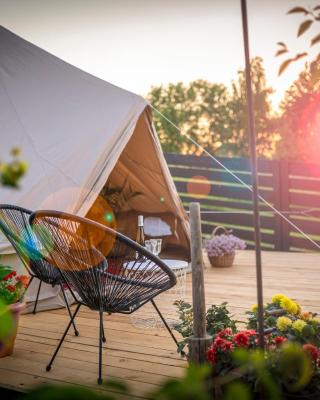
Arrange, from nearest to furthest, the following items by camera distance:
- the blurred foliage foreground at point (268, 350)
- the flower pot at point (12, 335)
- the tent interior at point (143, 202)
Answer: the blurred foliage foreground at point (268, 350), the flower pot at point (12, 335), the tent interior at point (143, 202)

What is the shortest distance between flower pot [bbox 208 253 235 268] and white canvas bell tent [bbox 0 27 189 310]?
601 millimetres

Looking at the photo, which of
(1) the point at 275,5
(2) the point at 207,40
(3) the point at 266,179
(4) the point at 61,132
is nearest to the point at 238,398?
(1) the point at 275,5

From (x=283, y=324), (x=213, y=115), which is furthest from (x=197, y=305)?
(x=213, y=115)

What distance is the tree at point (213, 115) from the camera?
15422mm

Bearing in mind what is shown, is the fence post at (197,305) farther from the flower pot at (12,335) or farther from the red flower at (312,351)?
the flower pot at (12,335)

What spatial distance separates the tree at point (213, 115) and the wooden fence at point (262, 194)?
25.6 feet

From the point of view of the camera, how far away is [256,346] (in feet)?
5.74

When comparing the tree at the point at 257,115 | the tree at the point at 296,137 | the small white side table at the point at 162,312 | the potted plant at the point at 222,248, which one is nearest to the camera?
the small white side table at the point at 162,312

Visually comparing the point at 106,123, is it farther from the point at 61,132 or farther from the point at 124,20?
the point at 124,20

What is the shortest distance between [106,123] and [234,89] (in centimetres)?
1265

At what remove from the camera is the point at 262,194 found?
7.23 m

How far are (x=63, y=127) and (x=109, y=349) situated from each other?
6.29 ft

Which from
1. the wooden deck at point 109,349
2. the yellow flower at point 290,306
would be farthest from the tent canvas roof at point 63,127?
the yellow flower at point 290,306

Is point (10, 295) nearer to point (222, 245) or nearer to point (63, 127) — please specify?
point (63, 127)
